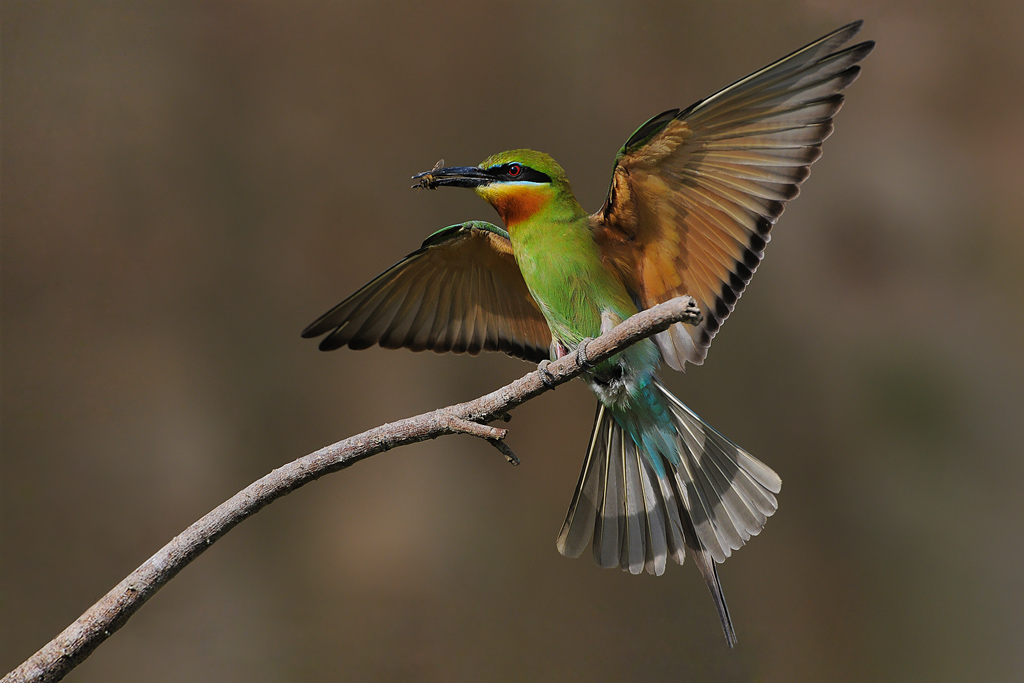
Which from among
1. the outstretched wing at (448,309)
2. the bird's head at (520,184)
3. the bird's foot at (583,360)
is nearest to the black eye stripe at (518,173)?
the bird's head at (520,184)

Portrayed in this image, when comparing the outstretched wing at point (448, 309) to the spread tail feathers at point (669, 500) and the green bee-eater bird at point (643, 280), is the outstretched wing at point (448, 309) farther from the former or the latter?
the spread tail feathers at point (669, 500)

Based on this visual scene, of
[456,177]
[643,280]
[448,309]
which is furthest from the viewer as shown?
[448,309]

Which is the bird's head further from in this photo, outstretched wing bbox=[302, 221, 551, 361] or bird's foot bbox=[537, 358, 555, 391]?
bird's foot bbox=[537, 358, 555, 391]

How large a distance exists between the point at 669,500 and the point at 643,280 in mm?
308

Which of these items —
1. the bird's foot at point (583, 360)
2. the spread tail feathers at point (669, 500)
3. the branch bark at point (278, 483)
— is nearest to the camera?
the branch bark at point (278, 483)

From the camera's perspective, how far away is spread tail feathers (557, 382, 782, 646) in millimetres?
1013

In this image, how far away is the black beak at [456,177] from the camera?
1.07 m

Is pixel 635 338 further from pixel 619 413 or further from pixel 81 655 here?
pixel 81 655

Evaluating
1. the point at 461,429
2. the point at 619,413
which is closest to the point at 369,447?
the point at 461,429

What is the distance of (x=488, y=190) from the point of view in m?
1.05

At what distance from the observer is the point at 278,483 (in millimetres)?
674

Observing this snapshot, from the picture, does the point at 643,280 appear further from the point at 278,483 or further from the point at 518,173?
the point at 278,483

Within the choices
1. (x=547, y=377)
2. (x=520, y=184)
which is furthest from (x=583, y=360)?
(x=520, y=184)

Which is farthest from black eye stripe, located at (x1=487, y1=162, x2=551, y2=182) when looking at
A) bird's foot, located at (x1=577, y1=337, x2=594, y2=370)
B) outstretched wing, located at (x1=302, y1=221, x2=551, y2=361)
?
bird's foot, located at (x1=577, y1=337, x2=594, y2=370)
